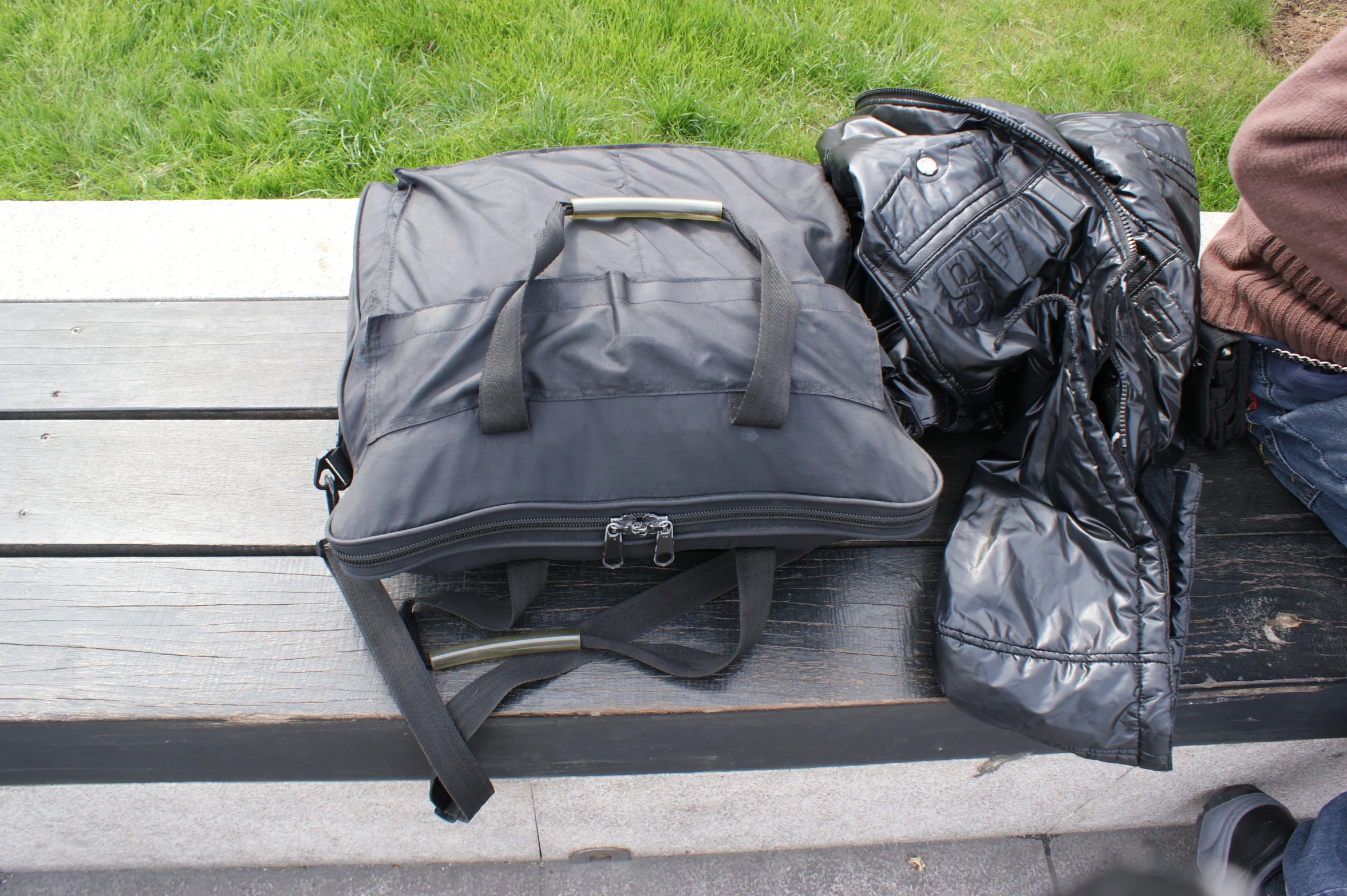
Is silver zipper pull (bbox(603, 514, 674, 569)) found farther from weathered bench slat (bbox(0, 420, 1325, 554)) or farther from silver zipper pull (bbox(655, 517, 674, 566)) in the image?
weathered bench slat (bbox(0, 420, 1325, 554))

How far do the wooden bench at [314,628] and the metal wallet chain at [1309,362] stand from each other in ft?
0.68

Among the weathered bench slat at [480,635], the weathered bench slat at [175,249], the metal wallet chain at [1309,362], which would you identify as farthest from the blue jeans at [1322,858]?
the weathered bench slat at [175,249]

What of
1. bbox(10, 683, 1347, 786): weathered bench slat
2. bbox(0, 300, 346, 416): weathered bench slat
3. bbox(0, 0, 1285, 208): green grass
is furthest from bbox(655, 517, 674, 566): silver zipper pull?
bbox(0, 0, 1285, 208): green grass

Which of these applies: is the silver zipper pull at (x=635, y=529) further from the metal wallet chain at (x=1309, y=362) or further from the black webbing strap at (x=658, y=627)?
the metal wallet chain at (x=1309, y=362)

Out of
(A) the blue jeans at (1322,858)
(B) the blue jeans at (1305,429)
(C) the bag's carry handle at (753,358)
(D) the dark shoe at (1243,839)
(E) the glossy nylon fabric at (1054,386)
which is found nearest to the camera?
(C) the bag's carry handle at (753,358)

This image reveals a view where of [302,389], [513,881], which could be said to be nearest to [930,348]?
[302,389]

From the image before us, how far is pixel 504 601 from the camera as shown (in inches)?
39.4

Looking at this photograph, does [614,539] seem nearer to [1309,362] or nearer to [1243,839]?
[1309,362]

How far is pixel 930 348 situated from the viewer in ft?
3.23

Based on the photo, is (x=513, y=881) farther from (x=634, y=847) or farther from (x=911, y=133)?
(x=911, y=133)

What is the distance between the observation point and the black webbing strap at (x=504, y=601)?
3.10 feet

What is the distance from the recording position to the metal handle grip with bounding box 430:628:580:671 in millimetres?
964

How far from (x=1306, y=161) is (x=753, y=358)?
0.64 metres

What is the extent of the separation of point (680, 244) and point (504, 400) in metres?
0.31
